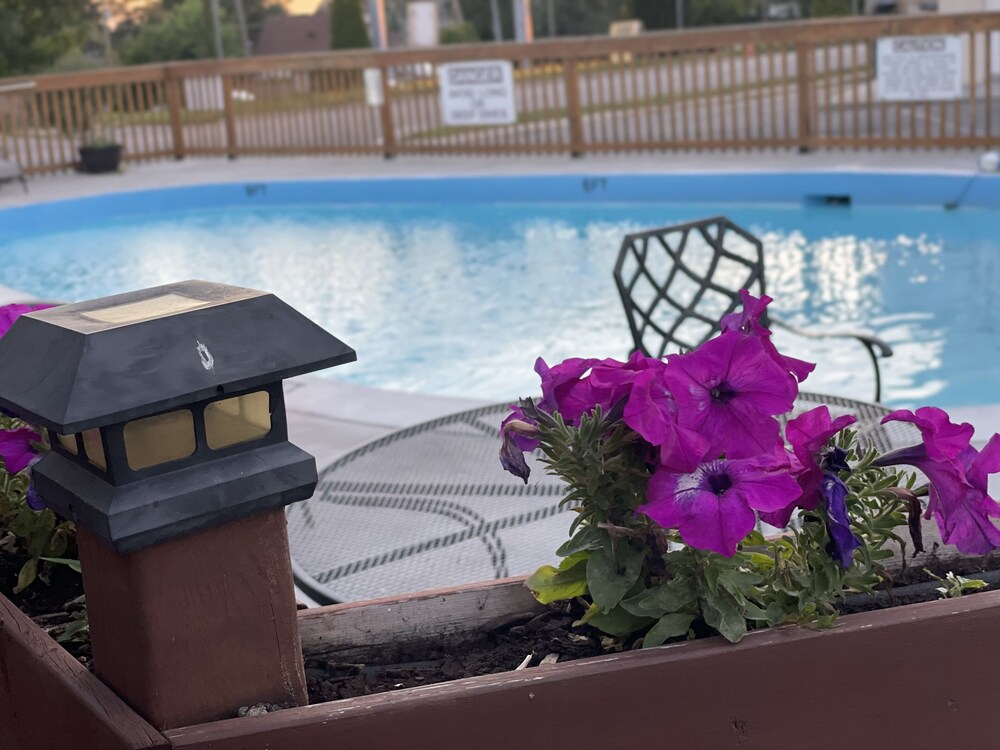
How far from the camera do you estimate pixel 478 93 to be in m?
11.7

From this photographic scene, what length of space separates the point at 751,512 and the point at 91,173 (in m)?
12.6

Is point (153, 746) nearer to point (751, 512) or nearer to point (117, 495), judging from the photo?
point (117, 495)

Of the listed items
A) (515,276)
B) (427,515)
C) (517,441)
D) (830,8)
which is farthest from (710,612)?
(830,8)

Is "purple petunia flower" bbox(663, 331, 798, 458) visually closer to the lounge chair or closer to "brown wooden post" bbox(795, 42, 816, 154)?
"brown wooden post" bbox(795, 42, 816, 154)

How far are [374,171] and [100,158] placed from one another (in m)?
3.11

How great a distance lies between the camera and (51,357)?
3.81ft

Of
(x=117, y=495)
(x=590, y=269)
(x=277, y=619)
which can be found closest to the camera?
(x=117, y=495)

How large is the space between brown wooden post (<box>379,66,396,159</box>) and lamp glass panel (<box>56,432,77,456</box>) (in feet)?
36.8

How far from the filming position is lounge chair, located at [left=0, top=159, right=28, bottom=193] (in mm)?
11469

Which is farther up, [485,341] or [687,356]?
[687,356]

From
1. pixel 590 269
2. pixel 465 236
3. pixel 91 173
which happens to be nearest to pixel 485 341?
pixel 590 269

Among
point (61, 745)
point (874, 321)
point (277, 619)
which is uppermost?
point (277, 619)

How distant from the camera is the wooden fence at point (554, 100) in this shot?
10.0 meters

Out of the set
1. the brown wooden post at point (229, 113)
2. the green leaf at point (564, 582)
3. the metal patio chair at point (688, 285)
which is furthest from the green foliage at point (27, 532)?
the brown wooden post at point (229, 113)
